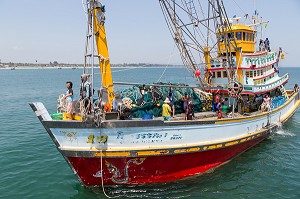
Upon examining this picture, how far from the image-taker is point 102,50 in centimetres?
866

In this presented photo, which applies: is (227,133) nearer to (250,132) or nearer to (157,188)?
(250,132)

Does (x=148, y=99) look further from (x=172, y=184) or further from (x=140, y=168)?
(x=172, y=184)

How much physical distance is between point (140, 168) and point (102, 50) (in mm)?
4237

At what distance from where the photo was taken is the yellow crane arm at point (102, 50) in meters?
8.36

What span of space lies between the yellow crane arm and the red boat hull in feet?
6.28

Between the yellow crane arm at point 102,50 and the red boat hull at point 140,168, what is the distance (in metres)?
1.91

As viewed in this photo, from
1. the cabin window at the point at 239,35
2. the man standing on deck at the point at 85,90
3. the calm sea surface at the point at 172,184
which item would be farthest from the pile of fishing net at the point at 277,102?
the man standing on deck at the point at 85,90

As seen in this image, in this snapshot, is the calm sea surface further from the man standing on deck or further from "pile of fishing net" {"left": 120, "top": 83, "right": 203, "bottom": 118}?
"pile of fishing net" {"left": 120, "top": 83, "right": 203, "bottom": 118}

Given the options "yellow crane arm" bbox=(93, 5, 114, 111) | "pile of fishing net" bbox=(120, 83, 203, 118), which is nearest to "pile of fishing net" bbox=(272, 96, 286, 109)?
"pile of fishing net" bbox=(120, 83, 203, 118)

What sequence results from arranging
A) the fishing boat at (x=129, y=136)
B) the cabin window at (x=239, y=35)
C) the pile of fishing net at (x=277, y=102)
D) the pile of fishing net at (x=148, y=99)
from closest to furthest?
the fishing boat at (x=129, y=136) < the pile of fishing net at (x=148, y=99) < the pile of fishing net at (x=277, y=102) < the cabin window at (x=239, y=35)

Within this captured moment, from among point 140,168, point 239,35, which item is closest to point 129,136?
point 140,168

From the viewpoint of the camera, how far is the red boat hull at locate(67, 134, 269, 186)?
832 centimetres

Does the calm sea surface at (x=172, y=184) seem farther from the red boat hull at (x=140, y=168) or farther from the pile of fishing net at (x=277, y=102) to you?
the pile of fishing net at (x=277, y=102)

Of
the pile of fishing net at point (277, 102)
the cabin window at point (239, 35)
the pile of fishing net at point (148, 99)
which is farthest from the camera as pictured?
the cabin window at point (239, 35)
